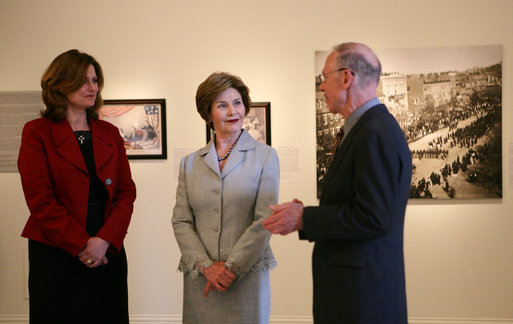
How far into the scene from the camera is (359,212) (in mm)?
1720

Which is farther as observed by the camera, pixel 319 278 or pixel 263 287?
pixel 263 287

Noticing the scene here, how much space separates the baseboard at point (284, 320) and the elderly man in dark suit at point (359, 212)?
259 centimetres

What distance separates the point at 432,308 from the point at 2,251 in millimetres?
3997

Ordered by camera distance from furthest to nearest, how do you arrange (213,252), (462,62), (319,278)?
(462,62) → (213,252) → (319,278)

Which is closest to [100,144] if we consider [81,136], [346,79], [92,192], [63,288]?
[81,136]

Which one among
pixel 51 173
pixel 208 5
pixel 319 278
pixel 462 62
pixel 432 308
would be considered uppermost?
pixel 208 5

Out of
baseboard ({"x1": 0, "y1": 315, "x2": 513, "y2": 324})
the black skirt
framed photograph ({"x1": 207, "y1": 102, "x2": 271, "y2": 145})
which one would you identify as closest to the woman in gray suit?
the black skirt

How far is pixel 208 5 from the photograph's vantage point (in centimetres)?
444

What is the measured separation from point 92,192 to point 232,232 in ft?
2.64

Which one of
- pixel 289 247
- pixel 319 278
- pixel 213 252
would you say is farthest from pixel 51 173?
pixel 289 247

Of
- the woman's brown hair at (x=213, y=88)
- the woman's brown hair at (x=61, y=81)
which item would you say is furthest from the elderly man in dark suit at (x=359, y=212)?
the woman's brown hair at (x=61, y=81)

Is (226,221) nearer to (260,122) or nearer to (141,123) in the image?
(260,122)

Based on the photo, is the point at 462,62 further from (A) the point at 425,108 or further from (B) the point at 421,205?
(B) the point at 421,205

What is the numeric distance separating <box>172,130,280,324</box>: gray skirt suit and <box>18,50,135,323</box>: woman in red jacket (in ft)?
1.50
